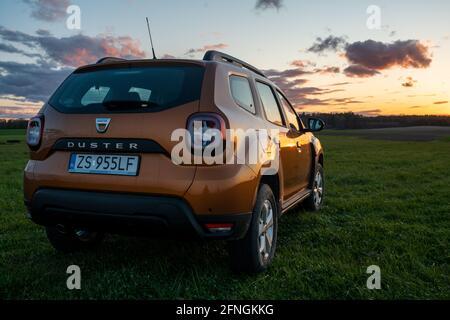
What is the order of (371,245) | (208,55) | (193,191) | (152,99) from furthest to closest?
(371,245) < (208,55) < (152,99) < (193,191)

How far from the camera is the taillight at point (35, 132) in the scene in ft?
11.6

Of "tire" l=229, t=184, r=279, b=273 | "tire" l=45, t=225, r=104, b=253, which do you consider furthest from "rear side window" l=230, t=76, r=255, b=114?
"tire" l=45, t=225, r=104, b=253

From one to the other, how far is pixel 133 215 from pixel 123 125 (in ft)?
2.22

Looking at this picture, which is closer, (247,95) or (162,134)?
(162,134)

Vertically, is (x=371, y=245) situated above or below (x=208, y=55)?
below

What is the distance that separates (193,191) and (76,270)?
143cm

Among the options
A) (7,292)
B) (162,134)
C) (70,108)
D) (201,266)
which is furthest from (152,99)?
(7,292)

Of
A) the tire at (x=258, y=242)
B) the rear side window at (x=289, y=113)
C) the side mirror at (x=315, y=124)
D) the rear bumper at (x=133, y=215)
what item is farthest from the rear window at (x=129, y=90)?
the side mirror at (x=315, y=124)

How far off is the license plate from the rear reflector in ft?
2.16

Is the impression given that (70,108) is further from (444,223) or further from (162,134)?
(444,223)

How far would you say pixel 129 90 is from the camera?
11.3ft

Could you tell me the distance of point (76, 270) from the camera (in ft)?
12.1

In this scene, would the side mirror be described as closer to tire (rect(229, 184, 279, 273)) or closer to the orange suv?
the orange suv

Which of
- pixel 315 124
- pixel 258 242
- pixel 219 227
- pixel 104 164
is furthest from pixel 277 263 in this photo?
pixel 315 124
